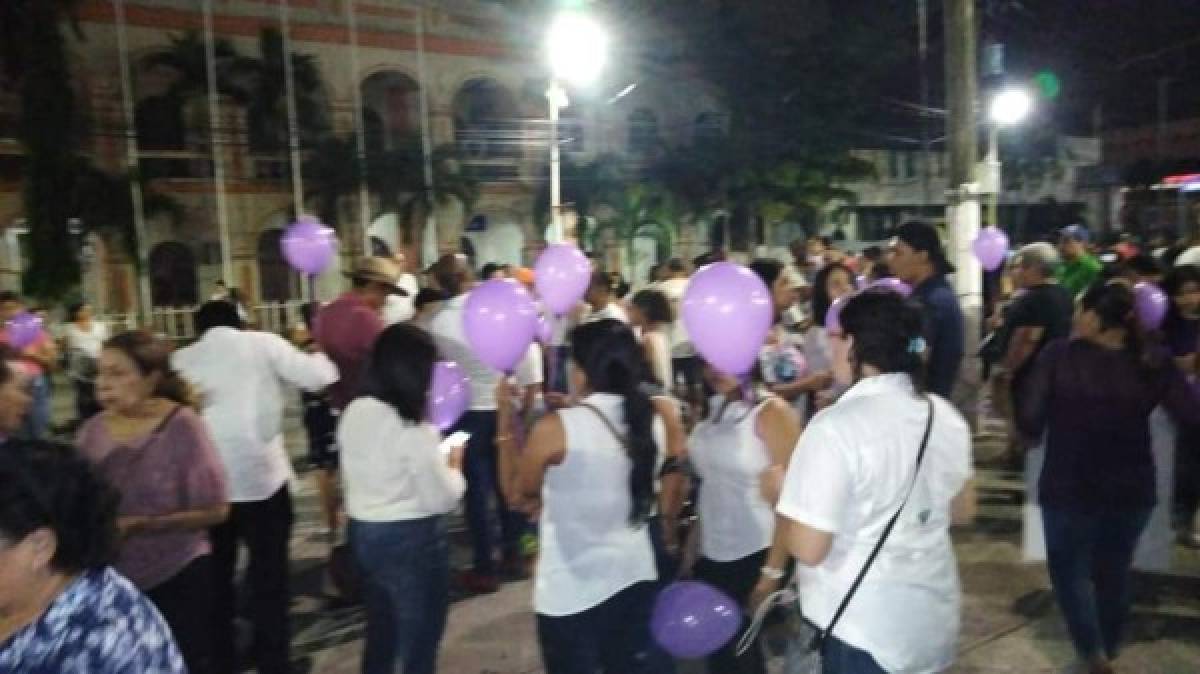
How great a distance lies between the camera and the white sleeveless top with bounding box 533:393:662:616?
9.73ft

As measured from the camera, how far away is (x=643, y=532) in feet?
10.1

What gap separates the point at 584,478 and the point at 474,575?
2.73 meters

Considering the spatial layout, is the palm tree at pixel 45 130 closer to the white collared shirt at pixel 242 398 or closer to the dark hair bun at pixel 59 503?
the white collared shirt at pixel 242 398

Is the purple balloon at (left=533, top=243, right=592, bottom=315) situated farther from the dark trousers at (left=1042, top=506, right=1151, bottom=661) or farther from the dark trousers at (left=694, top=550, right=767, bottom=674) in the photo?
the dark trousers at (left=1042, top=506, right=1151, bottom=661)

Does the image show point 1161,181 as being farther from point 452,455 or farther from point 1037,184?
point 452,455

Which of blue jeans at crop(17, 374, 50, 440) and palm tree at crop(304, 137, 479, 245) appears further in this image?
palm tree at crop(304, 137, 479, 245)

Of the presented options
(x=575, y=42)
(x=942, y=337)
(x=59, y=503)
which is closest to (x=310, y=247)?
(x=942, y=337)

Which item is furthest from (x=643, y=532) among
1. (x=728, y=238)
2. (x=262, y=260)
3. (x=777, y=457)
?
(x=728, y=238)

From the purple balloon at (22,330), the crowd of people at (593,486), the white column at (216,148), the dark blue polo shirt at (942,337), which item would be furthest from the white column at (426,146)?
the dark blue polo shirt at (942,337)

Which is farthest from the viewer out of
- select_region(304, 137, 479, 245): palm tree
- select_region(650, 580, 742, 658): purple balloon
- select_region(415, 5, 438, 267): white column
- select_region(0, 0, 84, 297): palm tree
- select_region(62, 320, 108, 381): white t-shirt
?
select_region(415, 5, 438, 267): white column

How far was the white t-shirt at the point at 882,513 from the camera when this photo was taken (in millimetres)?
2357

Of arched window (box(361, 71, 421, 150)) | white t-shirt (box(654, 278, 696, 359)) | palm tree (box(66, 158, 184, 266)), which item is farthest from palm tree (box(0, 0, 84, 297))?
white t-shirt (box(654, 278, 696, 359))

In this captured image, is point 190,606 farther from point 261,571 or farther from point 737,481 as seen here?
point 737,481

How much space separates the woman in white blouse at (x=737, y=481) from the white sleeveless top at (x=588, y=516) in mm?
445
